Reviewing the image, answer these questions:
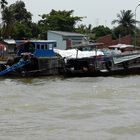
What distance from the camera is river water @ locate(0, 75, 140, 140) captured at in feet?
46.0

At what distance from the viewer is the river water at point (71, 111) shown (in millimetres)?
14031

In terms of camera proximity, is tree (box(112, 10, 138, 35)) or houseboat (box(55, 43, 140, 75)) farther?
tree (box(112, 10, 138, 35))

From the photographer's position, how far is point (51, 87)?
2786 centimetres

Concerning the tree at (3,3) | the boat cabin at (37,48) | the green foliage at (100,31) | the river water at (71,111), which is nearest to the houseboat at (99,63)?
the boat cabin at (37,48)

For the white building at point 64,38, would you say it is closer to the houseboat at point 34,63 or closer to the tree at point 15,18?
the tree at point 15,18

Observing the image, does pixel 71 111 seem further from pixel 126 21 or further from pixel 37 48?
pixel 126 21

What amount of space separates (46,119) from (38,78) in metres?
18.1

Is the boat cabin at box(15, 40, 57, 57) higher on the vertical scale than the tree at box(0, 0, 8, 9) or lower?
lower

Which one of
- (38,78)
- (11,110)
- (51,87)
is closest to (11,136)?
(11,110)

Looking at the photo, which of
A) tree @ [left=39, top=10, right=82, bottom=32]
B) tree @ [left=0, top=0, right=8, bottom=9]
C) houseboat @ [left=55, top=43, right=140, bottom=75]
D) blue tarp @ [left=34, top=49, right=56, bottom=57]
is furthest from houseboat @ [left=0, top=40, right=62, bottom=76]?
tree @ [left=39, top=10, right=82, bottom=32]

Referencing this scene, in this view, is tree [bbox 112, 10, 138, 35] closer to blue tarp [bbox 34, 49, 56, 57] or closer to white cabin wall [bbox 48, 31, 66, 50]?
white cabin wall [bbox 48, 31, 66, 50]

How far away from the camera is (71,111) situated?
18000 mm

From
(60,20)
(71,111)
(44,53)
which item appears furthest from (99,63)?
(60,20)

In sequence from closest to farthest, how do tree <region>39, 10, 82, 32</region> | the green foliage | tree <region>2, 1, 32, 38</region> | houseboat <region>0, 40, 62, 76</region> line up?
houseboat <region>0, 40, 62, 76</region> < tree <region>2, 1, 32, 38</region> < tree <region>39, 10, 82, 32</region> < the green foliage
